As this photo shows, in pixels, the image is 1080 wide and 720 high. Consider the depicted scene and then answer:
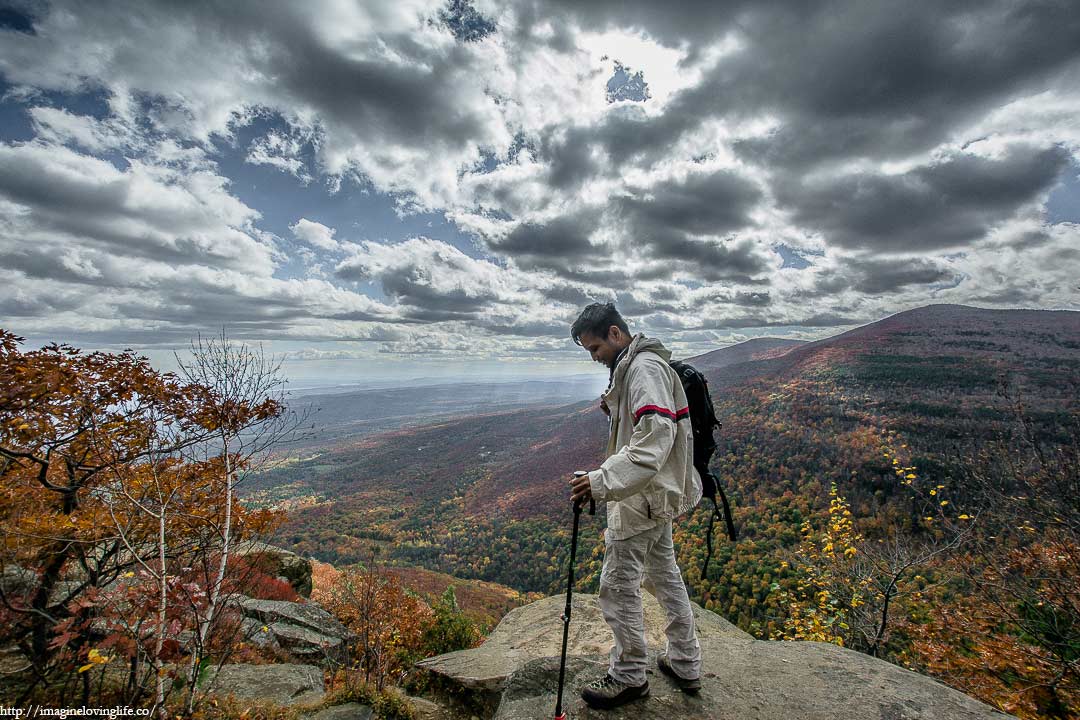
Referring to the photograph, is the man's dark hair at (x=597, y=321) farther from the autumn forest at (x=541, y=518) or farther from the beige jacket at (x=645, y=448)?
the autumn forest at (x=541, y=518)

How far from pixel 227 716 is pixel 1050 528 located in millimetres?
12377

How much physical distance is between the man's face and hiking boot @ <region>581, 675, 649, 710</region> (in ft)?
8.14

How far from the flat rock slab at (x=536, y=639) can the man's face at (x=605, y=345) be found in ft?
11.8

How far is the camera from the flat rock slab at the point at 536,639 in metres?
5.26

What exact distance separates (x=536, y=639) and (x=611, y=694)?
4694 mm

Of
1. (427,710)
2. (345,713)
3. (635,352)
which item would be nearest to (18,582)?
(345,713)

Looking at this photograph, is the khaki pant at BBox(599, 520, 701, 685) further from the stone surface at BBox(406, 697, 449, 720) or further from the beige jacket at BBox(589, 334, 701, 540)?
the stone surface at BBox(406, 697, 449, 720)

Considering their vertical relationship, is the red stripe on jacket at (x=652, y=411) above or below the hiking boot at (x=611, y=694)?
above

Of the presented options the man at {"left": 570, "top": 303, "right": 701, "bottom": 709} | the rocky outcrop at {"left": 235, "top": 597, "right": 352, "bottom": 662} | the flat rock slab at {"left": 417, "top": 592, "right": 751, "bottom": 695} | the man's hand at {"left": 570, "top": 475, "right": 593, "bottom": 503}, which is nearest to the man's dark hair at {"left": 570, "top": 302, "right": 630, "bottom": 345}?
the man at {"left": 570, "top": 303, "right": 701, "bottom": 709}

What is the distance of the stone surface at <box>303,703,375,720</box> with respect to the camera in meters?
3.88

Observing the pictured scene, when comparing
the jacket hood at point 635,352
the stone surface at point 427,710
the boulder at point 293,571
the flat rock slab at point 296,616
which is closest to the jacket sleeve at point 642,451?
the jacket hood at point 635,352

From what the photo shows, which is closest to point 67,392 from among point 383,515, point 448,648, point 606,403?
point 606,403

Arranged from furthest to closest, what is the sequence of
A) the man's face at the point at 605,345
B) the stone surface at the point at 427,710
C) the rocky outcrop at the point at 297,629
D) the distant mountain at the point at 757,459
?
the distant mountain at the point at 757,459, the rocky outcrop at the point at 297,629, the stone surface at the point at 427,710, the man's face at the point at 605,345

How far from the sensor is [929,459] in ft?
179
